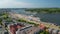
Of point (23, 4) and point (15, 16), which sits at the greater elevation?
point (23, 4)

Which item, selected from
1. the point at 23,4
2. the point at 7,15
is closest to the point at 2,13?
the point at 7,15

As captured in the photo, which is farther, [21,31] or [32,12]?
[32,12]

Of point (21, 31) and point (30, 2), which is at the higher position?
point (30, 2)

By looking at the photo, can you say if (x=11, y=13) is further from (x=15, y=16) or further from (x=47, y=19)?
(x=47, y=19)

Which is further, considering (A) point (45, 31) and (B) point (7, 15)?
(B) point (7, 15)

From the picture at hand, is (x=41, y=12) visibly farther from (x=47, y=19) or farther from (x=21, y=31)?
(x=21, y=31)

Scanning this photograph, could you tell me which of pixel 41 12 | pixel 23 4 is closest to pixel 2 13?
pixel 23 4

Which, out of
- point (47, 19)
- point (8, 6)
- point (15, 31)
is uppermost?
point (8, 6)
